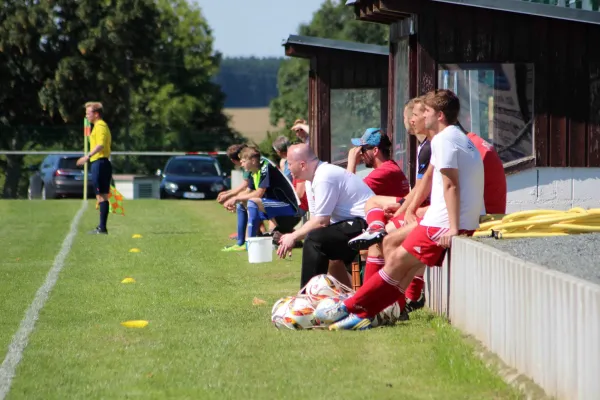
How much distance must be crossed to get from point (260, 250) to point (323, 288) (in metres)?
4.67

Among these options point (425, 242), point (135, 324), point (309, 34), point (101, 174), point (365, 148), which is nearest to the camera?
point (425, 242)

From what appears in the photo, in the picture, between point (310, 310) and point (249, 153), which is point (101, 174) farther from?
point (310, 310)

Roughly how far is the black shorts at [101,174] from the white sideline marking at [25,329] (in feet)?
7.91

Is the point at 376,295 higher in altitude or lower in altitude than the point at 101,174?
lower

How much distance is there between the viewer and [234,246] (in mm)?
16281

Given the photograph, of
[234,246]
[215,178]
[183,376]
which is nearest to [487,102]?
[234,246]

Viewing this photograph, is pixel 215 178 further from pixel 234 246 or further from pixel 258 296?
pixel 258 296

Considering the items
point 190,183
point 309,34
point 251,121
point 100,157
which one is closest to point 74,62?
point 190,183

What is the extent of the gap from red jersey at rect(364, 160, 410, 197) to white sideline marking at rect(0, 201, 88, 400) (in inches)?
120

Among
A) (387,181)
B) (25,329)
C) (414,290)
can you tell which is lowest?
(25,329)

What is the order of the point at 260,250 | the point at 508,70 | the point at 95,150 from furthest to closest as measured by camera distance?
the point at 95,150 < the point at 508,70 < the point at 260,250

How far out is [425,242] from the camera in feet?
29.4

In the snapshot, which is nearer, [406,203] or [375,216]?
[375,216]

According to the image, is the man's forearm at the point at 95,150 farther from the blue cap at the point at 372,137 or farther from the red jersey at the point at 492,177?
the red jersey at the point at 492,177
